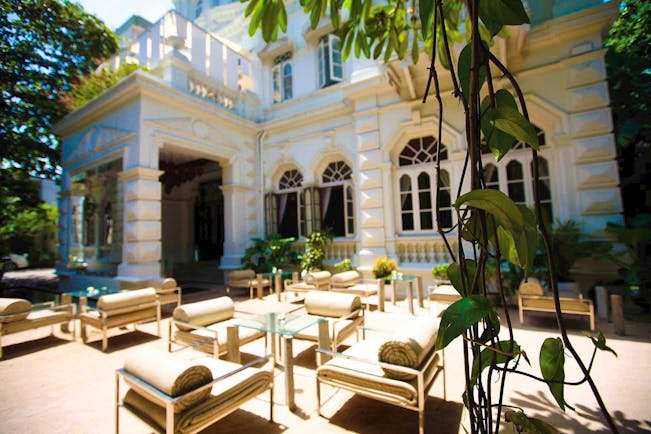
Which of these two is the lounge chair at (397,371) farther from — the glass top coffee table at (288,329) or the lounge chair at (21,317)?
the lounge chair at (21,317)

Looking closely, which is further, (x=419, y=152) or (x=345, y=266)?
(x=345, y=266)

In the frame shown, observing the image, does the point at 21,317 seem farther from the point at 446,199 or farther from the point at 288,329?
the point at 446,199

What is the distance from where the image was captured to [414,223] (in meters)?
8.09

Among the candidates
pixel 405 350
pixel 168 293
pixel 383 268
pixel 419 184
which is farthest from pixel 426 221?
pixel 168 293

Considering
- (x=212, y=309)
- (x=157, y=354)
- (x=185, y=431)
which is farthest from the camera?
(x=212, y=309)

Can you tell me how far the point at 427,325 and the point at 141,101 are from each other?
26.3 ft

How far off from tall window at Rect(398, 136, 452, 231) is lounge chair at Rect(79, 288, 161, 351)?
5.99m

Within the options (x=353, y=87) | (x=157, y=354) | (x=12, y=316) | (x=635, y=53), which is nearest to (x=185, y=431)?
(x=157, y=354)

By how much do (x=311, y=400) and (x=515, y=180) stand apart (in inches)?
258

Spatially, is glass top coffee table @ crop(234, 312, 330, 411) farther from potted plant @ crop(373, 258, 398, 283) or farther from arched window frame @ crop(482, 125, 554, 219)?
arched window frame @ crop(482, 125, 554, 219)

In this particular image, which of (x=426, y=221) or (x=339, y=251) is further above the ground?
(x=426, y=221)

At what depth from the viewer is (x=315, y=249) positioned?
8812 mm

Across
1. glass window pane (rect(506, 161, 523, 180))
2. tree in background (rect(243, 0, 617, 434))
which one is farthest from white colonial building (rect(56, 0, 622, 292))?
tree in background (rect(243, 0, 617, 434))

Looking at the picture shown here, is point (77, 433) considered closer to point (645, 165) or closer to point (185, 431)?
point (185, 431)
